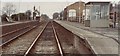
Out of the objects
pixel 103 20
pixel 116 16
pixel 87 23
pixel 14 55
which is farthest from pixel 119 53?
pixel 87 23

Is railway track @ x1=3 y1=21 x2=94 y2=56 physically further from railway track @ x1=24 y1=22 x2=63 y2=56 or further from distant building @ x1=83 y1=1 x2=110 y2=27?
distant building @ x1=83 y1=1 x2=110 y2=27

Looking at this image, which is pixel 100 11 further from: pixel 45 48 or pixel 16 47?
pixel 16 47

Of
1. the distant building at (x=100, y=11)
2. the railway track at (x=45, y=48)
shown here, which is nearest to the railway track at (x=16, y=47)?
the railway track at (x=45, y=48)

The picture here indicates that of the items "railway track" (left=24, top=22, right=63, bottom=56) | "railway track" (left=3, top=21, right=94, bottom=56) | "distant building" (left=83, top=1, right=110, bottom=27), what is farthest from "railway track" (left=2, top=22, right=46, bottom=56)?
"distant building" (left=83, top=1, right=110, bottom=27)

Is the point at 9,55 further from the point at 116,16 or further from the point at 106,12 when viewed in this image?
the point at 116,16

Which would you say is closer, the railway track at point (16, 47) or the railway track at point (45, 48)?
the railway track at point (45, 48)

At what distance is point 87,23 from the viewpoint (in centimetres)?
3531

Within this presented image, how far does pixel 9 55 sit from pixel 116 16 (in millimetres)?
22443

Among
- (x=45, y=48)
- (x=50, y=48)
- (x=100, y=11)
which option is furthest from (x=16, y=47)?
(x=100, y=11)

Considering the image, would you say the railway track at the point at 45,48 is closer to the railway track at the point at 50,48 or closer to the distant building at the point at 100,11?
the railway track at the point at 50,48

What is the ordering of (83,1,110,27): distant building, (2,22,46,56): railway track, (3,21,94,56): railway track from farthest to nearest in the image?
(83,1,110,27): distant building → (2,22,46,56): railway track → (3,21,94,56): railway track

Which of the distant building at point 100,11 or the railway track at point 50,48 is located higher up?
the distant building at point 100,11

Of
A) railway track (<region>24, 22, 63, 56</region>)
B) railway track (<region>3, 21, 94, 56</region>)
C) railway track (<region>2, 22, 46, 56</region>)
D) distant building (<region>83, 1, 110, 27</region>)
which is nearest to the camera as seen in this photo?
railway track (<region>3, 21, 94, 56</region>)

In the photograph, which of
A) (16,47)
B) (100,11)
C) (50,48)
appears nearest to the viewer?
(50,48)
